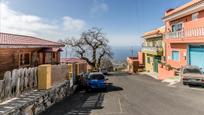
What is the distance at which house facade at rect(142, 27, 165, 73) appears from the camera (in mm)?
38938

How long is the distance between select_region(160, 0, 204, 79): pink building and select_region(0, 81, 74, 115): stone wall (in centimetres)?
1525

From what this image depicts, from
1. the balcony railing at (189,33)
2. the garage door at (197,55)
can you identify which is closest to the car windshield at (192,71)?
the garage door at (197,55)

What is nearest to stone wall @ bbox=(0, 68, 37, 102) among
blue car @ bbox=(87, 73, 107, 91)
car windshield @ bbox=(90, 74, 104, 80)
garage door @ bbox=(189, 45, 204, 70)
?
blue car @ bbox=(87, 73, 107, 91)

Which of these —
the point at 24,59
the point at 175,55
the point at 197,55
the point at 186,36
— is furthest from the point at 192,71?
the point at 24,59

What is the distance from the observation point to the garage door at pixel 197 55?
24328 mm

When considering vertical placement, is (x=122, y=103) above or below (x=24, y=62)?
below

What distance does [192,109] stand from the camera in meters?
12.4

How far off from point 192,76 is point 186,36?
24.9ft

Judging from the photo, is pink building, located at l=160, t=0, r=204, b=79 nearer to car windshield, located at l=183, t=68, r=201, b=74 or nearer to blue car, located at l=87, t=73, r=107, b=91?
car windshield, located at l=183, t=68, r=201, b=74

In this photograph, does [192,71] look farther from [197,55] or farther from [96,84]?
[96,84]

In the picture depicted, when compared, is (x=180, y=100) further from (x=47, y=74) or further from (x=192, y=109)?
(x=47, y=74)

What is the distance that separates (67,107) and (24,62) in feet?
27.1

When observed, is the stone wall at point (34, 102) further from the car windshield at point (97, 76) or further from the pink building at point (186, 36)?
the pink building at point (186, 36)

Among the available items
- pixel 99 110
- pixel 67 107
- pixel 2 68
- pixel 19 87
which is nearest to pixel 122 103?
pixel 99 110
